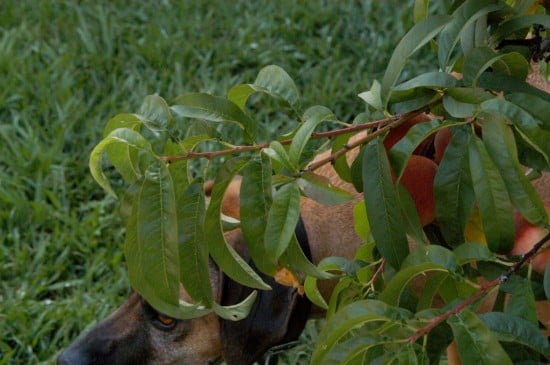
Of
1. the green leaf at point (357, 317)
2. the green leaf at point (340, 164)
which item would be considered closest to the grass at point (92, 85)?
the green leaf at point (340, 164)

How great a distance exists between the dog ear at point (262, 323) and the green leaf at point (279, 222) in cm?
143

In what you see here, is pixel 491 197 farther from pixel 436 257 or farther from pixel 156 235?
pixel 156 235

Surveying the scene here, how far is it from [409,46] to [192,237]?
0.46m

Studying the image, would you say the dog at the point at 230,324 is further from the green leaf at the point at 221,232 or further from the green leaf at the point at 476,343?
the green leaf at the point at 476,343

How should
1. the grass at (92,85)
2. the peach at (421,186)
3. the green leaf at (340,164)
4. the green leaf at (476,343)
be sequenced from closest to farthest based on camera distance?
the green leaf at (476,343) → the green leaf at (340,164) → the peach at (421,186) → the grass at (92,85)

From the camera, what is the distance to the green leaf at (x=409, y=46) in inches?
65.3

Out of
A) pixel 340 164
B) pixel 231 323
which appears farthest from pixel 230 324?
pixel 340 164

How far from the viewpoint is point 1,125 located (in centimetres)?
515

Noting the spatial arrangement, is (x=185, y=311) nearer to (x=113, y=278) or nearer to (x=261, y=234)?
(x=261, y=234)

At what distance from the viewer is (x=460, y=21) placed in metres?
1.70

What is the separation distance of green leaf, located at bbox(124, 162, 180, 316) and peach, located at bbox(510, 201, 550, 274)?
51 centimetres

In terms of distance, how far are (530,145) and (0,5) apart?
4.98 meters

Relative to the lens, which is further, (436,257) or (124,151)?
(124,151)

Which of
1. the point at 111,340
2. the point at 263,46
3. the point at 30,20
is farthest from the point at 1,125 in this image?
the point at 111,340
